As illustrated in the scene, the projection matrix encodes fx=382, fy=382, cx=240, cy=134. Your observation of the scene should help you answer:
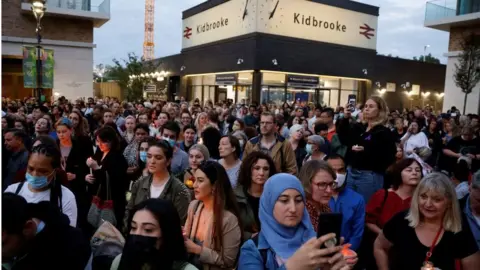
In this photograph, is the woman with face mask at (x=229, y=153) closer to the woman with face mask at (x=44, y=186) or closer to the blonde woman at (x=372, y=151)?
the blonde woman at (x=372, y=151)

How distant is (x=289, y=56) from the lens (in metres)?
24.4

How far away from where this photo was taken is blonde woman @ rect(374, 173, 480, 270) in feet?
9.70

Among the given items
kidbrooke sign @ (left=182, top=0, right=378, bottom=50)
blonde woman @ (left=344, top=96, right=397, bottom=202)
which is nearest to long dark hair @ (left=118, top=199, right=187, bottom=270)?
blonde woman @ (left=344, top=96, right=397, bottom=202)

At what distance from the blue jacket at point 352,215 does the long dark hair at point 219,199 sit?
1158mm

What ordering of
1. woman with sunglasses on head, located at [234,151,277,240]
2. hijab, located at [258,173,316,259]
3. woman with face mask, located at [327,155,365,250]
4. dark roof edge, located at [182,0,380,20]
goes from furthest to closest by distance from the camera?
dark roof edge, located at [182,0,380,20], woman with sunglasses on head, located at [234,151,277,240], woman with face mask, located at [327,155,365,250], hijab, located at [258,173,316,259]

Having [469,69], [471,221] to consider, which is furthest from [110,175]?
[469,69]

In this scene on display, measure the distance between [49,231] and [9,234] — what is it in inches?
8.7

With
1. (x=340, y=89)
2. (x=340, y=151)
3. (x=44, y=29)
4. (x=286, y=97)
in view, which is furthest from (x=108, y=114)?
(x=340, y=89)

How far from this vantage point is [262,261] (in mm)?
2445

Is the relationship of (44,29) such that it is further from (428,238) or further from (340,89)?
(428,238)

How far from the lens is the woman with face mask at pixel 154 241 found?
7.03ft

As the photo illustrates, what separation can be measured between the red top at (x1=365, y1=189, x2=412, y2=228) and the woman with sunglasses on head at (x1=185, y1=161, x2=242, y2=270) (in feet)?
5.56

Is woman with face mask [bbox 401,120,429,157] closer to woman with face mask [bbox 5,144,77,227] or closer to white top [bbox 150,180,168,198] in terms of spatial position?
white top [bbox 150,180,168,198]

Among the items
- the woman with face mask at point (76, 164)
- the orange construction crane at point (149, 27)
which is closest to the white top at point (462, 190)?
the woman with face mask at point (76, 164)
